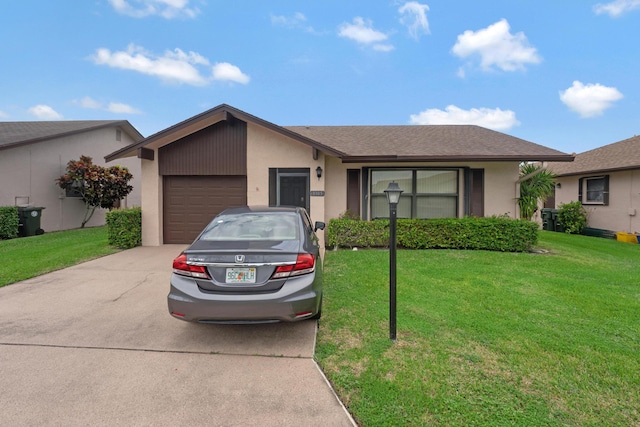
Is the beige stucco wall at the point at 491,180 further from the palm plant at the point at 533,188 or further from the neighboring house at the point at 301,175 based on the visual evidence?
the palm plant at the point at 533,188

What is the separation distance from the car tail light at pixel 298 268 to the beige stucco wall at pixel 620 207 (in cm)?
1449

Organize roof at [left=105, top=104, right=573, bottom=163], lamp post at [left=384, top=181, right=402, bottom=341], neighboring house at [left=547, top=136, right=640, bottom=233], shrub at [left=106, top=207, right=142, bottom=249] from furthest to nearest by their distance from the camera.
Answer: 1. neighboring house at [left=547, top=136, right=640, bottom=233]
2. shrub at [left=106, top=207, right=142, bottom=249]
3. roof at [left=105, top=104, right=573, bottom=163]
4. lamp post at [left=384, top=181, right=402, bottom=341]

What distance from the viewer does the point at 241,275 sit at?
10.2ft

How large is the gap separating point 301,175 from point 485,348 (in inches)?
279

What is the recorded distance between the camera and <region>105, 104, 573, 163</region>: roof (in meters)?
8.74

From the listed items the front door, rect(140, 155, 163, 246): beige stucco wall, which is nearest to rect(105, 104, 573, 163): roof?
rect(140, 155, 163, 246): beige stucco wall

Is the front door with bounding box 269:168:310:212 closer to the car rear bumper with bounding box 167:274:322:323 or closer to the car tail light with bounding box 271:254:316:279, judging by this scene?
the car tail light with bounding box 271:254:316:279

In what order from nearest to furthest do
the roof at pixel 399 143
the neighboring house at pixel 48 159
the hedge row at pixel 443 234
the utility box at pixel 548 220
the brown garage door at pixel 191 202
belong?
the hedge row at pixel 443 234, the roof at pixel 399 143, the brown garage door at pixel 191 202, the neighboring house at pixel 48 159, the utility box at pixel 548 220

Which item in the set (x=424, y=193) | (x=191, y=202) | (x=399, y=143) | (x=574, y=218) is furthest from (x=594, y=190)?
(x=191, y=202)

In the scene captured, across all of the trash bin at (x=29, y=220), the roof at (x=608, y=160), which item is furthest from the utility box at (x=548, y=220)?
the trash bin at (x=29, y=220)

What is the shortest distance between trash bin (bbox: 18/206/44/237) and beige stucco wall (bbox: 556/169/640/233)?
75.2ft

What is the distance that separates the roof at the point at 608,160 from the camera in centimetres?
1200

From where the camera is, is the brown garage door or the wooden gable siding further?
the brown garage door

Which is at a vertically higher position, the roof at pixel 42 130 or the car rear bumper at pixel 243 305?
the roof at pixel 42 130
